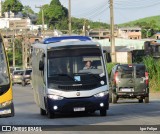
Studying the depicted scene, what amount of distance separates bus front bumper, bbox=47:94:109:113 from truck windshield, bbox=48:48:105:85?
679 mm

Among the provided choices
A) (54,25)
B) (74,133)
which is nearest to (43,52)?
(74,133)

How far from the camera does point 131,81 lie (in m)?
31.4

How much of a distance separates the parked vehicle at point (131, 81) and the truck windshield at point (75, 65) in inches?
340

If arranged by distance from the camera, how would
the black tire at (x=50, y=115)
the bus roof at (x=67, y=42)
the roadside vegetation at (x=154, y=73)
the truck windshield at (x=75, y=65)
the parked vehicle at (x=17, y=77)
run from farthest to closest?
the parked vehicle at (x=17, y=77) → the roadside vegetation at (x=154, y=73) → the bus roof at (x=67, y=42) → the black tire at (x=50, y=115) → the truck windshield at (x=75, y=65)

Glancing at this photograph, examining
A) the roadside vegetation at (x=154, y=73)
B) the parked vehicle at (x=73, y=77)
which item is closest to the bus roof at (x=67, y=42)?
the parked vehicle at (x=73, y=77)

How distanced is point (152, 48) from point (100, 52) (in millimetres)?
34522

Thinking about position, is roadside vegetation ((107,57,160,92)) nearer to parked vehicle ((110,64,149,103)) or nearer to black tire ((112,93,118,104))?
black tire ((112,93,118,104))

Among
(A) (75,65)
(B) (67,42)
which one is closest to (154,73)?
(B) (67,42)

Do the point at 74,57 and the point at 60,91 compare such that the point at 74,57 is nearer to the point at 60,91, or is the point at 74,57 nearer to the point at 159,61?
the point at 60,91

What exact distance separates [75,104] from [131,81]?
953 cm

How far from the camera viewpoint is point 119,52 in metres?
110

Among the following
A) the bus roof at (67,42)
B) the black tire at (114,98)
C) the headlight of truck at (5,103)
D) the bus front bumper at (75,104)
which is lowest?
the black tire at (114,98)

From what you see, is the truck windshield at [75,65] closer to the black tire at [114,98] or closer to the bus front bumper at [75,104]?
the bus front bumper at [75,104]

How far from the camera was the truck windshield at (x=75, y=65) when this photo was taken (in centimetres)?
2234
